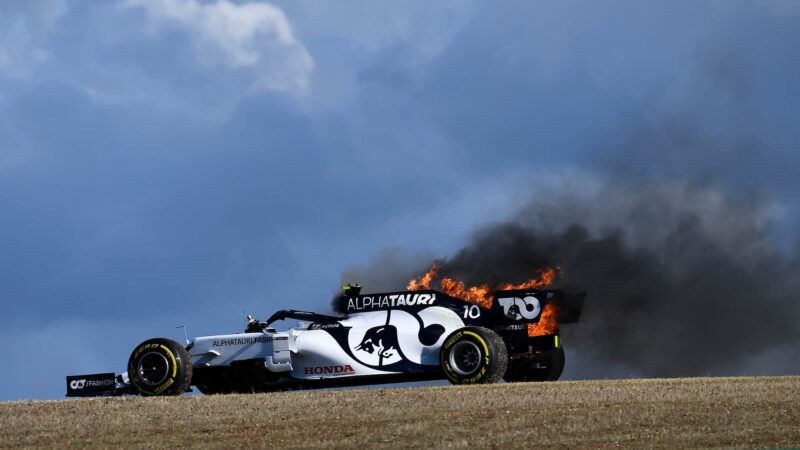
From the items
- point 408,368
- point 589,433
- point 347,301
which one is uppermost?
point 347,301

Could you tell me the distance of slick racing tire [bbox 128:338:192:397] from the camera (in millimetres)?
26250

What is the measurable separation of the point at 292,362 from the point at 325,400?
4200mm

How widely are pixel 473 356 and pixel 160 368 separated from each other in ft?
23.3

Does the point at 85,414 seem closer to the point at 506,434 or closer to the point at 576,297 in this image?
the point at 506,434

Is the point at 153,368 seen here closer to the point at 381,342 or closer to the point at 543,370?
the point at 381,342

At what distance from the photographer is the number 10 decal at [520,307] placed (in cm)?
2575

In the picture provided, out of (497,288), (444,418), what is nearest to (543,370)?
(497,288)

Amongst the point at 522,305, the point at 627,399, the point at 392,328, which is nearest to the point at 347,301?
the point at 392,328

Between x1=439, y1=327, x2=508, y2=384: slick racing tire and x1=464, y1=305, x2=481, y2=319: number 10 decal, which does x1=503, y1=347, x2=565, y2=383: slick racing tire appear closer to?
x1=464, y1=305, x2=481, y2=319: number 10 decal

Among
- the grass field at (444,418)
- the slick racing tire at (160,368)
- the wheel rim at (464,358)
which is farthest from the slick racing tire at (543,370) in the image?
the slick racing tire at (160,368)

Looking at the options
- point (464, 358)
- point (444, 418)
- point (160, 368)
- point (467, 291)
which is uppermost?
point (467, 291)

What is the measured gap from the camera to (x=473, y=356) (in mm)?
24422

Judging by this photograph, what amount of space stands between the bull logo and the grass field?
167 cm

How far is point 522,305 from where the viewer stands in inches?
1015
